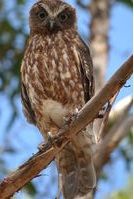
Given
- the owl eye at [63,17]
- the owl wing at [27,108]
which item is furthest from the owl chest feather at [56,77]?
the owl eye at [63,17]

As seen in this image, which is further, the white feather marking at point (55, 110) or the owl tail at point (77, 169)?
the white feather marking at point (55, 110)

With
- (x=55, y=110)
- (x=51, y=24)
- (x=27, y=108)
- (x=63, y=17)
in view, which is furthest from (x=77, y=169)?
(x=63, y=17)

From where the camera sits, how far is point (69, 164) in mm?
4137

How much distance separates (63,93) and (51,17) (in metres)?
0.71

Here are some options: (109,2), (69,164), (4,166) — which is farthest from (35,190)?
(109,2)

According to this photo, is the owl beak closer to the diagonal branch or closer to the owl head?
the owl head

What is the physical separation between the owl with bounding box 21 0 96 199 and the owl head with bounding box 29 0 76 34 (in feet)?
0.42

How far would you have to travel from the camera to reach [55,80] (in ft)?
13.2

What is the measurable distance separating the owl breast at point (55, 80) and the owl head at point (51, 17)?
367 millimetres

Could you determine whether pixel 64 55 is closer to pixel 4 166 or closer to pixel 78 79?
pixel 78 79

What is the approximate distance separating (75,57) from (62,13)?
1.94 ft

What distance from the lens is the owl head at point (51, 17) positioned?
4.47 m

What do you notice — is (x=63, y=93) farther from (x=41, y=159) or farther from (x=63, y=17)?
(x=41, y=159)

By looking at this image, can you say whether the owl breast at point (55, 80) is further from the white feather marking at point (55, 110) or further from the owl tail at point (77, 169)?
the owl tail at point (77, 169)
